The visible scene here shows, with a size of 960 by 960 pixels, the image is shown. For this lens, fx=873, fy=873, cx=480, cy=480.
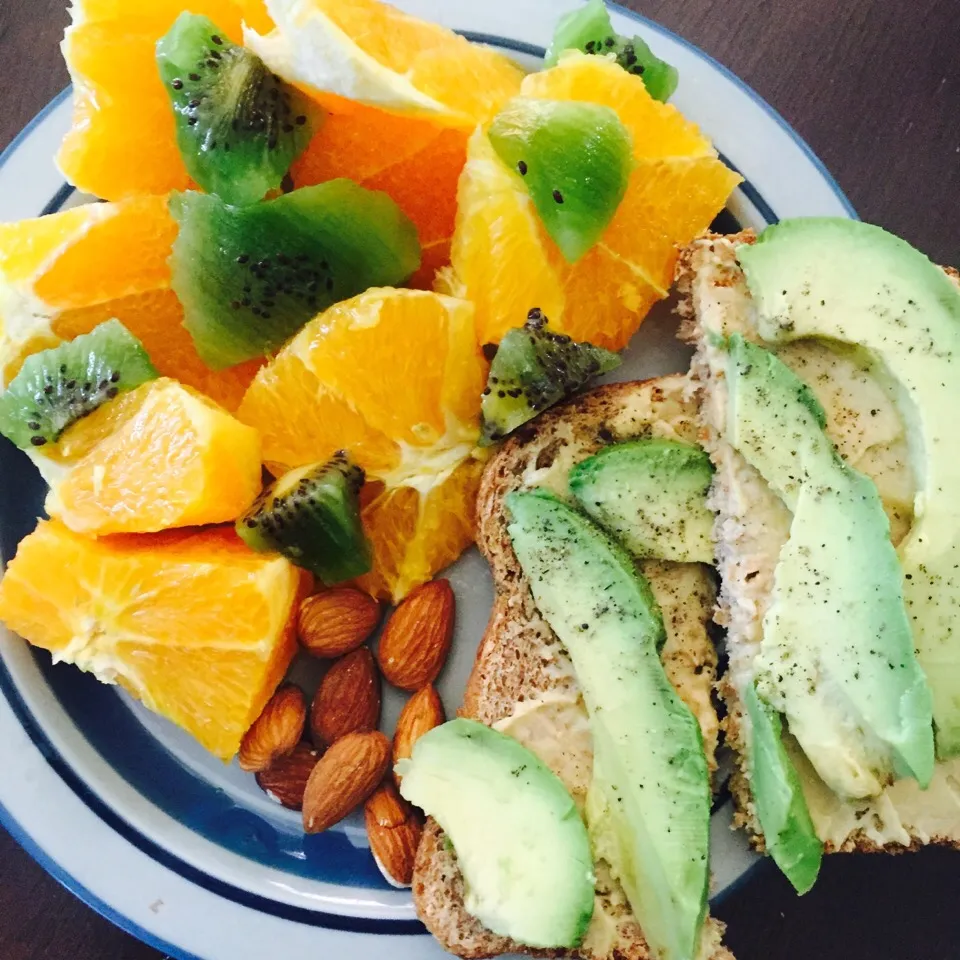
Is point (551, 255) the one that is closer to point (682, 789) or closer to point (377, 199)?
point (377, 199)

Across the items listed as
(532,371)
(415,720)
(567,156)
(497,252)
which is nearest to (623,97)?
(567,156)

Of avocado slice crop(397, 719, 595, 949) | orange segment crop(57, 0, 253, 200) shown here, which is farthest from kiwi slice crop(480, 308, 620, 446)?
orange segment crop(57, 0, 253, 200)

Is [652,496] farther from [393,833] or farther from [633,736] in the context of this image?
[393,833]

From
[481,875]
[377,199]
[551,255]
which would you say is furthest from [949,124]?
[481,875]

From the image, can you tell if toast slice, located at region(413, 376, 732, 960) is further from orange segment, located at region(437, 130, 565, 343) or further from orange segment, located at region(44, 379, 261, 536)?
orange segment, located at region(44, 379, 261, 536)

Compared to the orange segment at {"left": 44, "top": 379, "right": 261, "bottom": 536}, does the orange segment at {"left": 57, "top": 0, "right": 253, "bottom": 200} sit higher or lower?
higher

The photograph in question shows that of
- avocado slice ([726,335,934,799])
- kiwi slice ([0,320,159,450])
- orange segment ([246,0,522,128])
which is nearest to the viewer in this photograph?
avocado slice ([726,335,934,799])
